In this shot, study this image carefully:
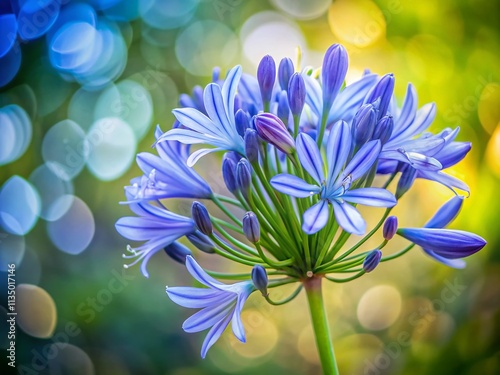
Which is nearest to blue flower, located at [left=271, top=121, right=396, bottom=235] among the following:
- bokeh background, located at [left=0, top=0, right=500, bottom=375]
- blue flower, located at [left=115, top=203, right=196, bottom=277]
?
blue flower, located at [left=115, top=203, right=196, bottom=277]

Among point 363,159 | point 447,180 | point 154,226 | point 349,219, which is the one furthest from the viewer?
point 154,226

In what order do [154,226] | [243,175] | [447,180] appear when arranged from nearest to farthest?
[243,175] < [447,180] < [154,226]

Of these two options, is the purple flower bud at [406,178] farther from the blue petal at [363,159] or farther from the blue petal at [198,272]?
the blue petal at [198,272]

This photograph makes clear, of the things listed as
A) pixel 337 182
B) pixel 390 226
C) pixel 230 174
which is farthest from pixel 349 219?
pixel 230 174

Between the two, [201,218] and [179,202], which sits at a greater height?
[179,202]

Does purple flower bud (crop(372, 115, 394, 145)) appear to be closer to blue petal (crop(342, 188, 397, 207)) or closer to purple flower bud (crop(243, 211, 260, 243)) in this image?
blue petal (crop(342, 188, 397, 207))

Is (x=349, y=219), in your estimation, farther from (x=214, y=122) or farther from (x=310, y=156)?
(x=214, y=122)
